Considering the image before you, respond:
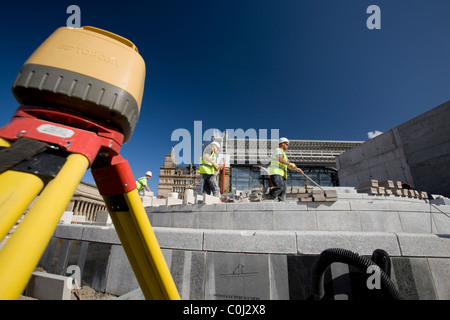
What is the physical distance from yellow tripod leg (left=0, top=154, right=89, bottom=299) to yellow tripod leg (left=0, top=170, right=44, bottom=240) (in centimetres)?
3

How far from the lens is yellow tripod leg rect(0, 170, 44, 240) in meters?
0.62

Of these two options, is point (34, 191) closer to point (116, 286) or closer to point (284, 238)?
point (284, 238)

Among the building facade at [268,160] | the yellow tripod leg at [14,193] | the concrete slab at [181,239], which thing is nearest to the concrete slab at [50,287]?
the concrete slab at [181,239]

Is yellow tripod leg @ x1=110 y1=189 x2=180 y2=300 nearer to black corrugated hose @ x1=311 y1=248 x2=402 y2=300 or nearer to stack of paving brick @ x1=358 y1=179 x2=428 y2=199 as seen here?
black corrugated hose @ x1=311 y1=248 x2=402 y2=300

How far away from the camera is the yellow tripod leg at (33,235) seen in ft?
1.76

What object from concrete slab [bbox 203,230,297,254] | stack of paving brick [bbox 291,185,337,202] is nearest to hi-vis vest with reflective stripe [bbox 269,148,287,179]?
stack of paving brick [bbox 291,185,337,202]

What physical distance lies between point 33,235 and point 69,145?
0.41 m

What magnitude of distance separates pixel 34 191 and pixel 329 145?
41714mm

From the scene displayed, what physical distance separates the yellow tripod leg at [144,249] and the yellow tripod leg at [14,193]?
0.47 m

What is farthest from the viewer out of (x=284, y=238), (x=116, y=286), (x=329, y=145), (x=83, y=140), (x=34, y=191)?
(x=329, y=145)
